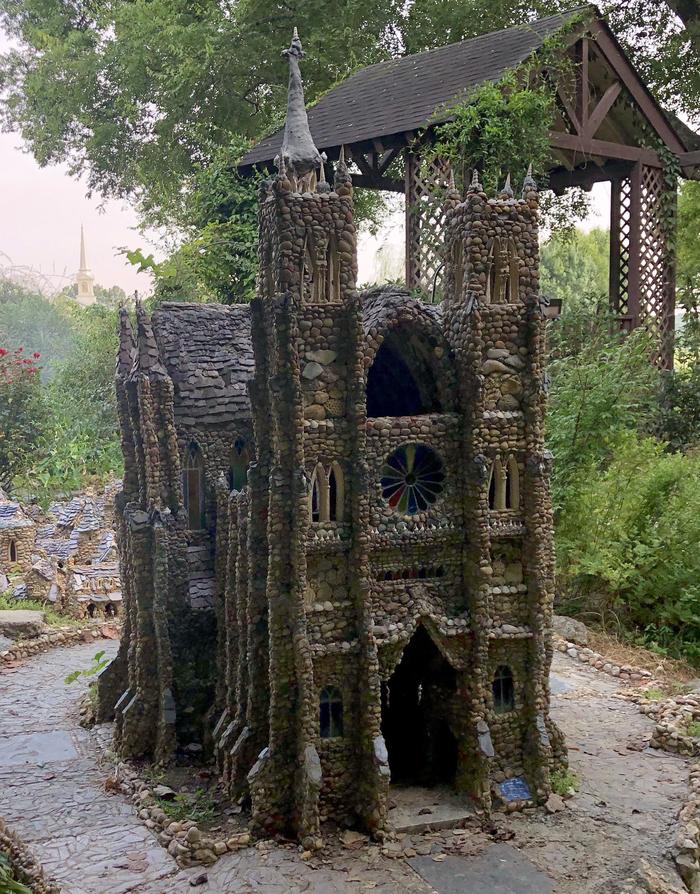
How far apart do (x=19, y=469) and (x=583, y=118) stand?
20935 millimetres

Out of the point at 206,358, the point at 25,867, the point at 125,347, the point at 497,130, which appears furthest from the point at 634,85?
the point at 25,867

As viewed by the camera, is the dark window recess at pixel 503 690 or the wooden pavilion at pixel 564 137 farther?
the wooden pavilion at pixel 564 137

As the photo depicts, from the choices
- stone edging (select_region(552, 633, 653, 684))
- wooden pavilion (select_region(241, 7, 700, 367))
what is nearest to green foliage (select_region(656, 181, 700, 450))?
wooden pavilion (select_region(241, 7, 700, 367))

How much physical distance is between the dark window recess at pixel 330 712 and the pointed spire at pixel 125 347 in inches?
273

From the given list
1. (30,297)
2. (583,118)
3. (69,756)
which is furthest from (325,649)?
(30,297)

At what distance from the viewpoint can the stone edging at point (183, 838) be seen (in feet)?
38.8

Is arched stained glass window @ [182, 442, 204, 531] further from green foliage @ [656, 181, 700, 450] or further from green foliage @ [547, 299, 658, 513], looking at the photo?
green foliage @ [656, 181, 700, 450]

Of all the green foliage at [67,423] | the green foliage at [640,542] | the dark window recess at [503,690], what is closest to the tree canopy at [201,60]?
the green foliage at [67,423]

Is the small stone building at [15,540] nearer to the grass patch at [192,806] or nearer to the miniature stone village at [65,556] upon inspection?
the miniature stone village at [65,556]

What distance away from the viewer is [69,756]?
51.5 feet

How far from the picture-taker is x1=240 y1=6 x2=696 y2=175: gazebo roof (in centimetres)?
2089

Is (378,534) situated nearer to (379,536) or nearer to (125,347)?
(379,536)

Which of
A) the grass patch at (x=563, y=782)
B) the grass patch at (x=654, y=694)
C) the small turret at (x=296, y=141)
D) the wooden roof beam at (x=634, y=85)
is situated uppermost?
the wooden roof beam at (x=634, y=85)

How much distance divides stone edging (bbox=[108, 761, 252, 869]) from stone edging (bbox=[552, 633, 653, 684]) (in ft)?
28.0
